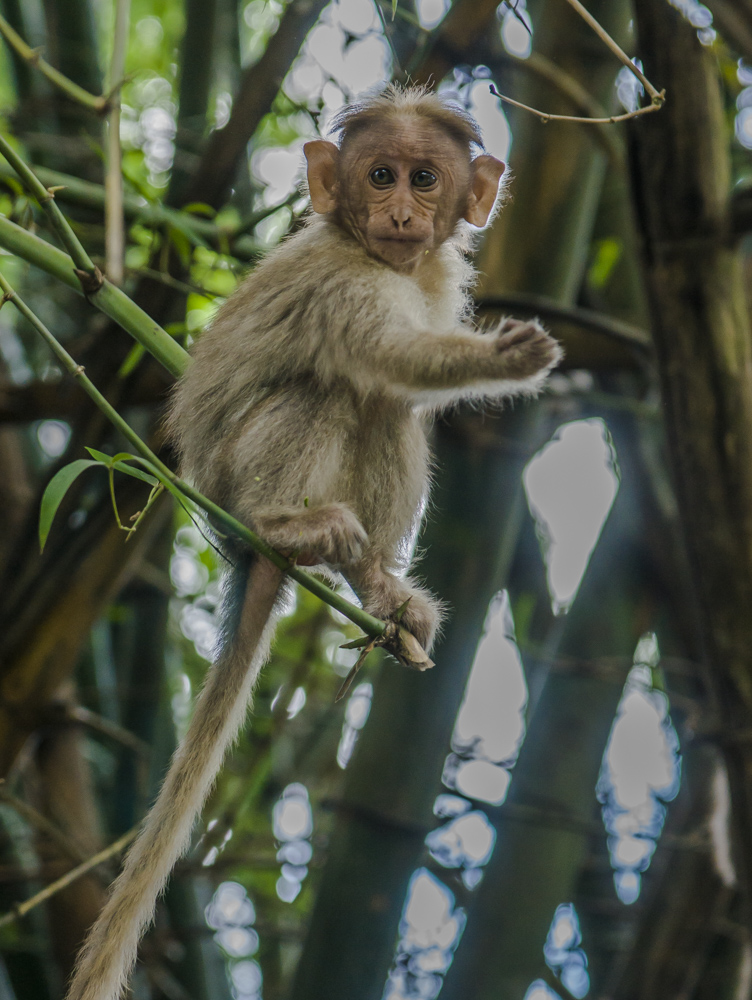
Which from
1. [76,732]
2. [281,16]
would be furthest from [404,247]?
[76,732]

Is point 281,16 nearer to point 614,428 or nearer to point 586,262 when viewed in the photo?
point 586,262

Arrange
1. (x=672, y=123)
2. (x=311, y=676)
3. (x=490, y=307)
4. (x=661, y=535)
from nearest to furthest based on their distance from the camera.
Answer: (x=672, y=123), (x=490, y=307), (x=661, y=535), (x=311, y=676)

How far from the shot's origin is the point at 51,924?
3.96m

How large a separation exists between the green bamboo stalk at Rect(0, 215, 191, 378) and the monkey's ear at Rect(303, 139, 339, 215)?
0.75m

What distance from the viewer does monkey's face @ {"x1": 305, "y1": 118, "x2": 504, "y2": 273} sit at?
2.48 metres

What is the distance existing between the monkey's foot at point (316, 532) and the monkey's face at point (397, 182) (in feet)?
2.34

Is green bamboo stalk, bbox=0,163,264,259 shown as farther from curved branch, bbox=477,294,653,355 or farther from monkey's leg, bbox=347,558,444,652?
monkey's leg, bbox=347,558,444,652

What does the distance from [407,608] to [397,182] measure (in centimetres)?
103

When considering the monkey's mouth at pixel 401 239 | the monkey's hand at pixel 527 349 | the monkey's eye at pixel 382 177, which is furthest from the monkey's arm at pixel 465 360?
the monkey's eye at pixel 382 177

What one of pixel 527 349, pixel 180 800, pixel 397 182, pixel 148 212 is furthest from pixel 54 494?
pixel 148 212

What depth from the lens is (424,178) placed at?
252cm

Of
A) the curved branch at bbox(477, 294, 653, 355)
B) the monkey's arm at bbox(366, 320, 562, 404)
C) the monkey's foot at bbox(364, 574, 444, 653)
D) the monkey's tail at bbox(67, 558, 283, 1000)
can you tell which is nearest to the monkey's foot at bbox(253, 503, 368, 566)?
the monkey's tail at bbox(67, 558, 283, 1000)

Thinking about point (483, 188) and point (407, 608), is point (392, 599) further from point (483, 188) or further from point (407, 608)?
point (483, 188)

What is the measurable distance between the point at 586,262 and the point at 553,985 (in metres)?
3.26
